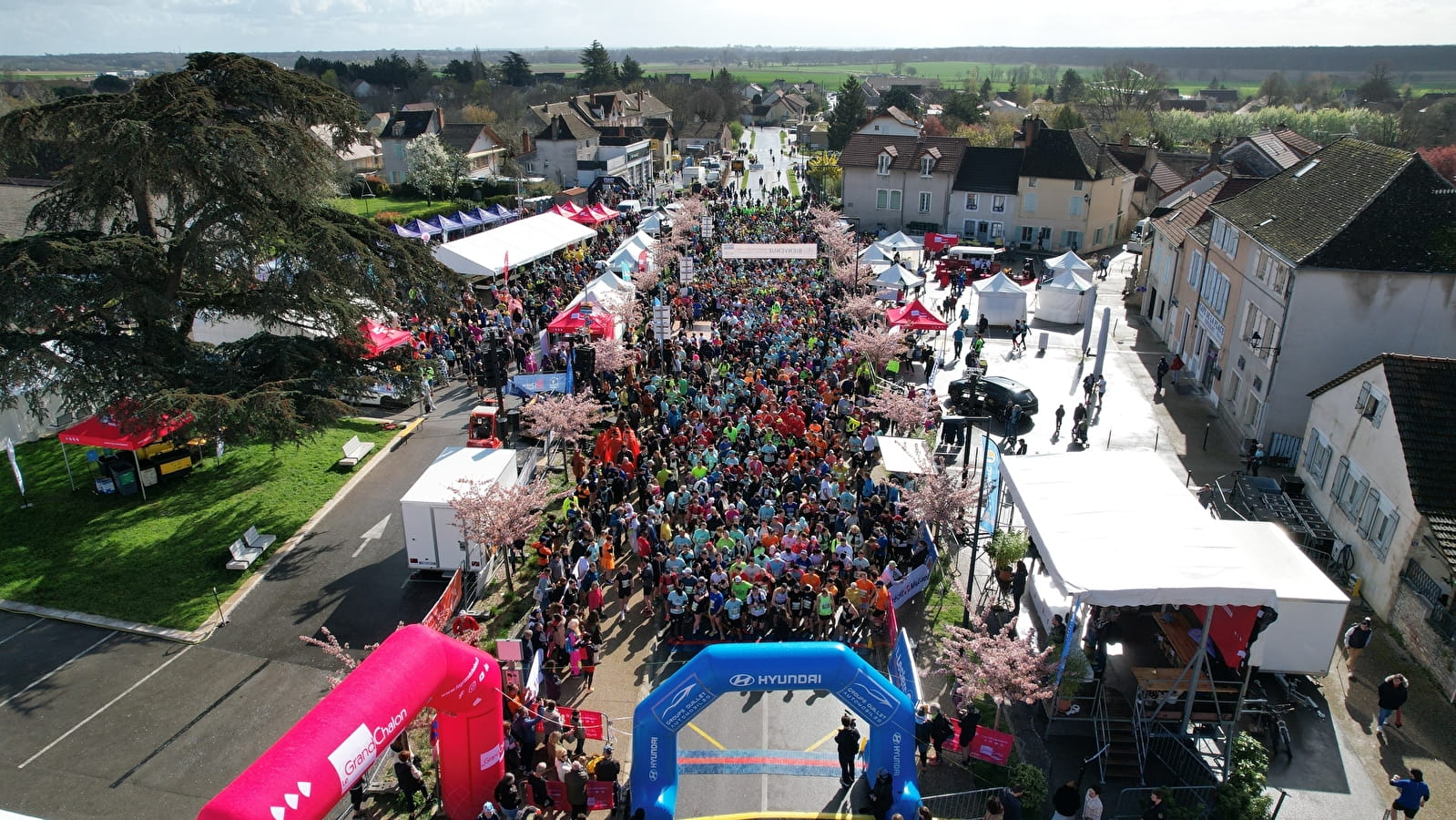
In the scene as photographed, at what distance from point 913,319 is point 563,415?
1410cm

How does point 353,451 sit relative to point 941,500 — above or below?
below

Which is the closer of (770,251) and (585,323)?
(585,323)

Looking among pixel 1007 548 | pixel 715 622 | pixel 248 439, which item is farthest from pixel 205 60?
pixel 1007 548

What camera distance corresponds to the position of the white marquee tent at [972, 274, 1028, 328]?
36188mm

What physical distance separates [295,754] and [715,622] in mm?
8083

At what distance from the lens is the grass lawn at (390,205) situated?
65481mm

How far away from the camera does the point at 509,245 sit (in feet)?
130

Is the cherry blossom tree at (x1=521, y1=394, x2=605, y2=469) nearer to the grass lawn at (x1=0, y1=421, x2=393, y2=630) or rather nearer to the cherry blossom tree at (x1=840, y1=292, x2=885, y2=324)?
the grass lawn at (x1=0, y1=421, x2=393, y2=630)

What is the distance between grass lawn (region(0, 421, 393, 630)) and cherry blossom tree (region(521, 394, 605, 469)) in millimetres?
5401

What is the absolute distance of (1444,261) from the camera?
2238 centimetres

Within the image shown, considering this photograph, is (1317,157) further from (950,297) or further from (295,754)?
(295,754)

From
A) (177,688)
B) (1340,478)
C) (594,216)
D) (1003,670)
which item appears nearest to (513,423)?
(177,688)

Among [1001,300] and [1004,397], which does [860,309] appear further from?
[1001,300]

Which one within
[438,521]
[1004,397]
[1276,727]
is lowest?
[1276,727]
